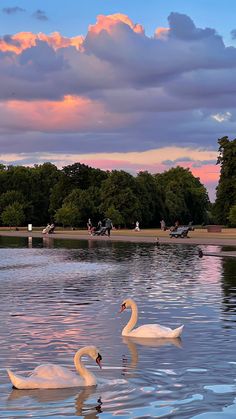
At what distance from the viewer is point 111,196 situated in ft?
397

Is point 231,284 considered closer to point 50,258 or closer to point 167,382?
point 167,382

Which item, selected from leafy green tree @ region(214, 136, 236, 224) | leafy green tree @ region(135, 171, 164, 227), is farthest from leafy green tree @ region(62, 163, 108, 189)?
leafy green tree @ region(214, 136, 236, 224)

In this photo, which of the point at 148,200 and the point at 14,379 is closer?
the point at 14,379

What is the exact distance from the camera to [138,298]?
23.1 m

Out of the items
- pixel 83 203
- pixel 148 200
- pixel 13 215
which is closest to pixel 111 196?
pixel 83 203

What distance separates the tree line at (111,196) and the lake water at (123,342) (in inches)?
2729

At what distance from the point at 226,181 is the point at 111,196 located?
22.0 meters

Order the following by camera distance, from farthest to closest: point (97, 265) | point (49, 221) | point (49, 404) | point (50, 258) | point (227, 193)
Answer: point (49, 221) < point (227, 193) < point (50, 258) < point (97, 265) < point (49, 404)

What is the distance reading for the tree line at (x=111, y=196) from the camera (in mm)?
109688

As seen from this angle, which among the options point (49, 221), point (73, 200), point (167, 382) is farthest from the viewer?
point (49, 221)

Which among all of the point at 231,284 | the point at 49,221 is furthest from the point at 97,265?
the point at 49,221

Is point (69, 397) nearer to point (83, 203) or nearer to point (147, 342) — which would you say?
point (147, 342)

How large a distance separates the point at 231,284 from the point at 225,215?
3179 inches

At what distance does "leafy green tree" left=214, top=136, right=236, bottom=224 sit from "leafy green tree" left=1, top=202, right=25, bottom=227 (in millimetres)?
39225
